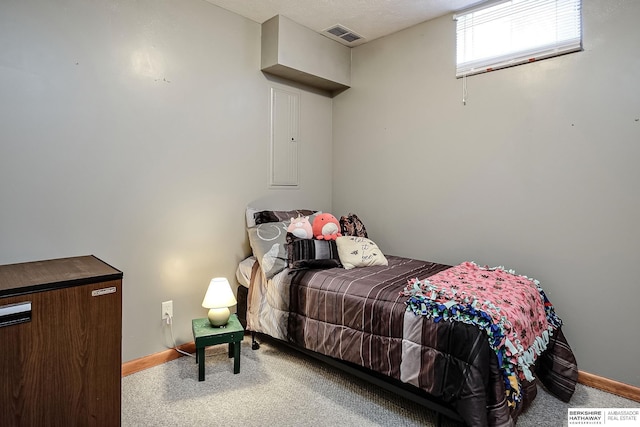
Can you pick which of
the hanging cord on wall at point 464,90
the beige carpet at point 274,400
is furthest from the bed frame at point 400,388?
the hanging cord on wall at point 464,90

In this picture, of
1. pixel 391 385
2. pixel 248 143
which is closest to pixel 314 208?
pixel 248 143

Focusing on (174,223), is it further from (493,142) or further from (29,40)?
(493,142)

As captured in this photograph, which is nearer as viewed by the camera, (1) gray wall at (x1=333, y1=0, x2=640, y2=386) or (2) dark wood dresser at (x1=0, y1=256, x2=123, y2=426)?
(2) dark wood dresser at (x1=0, y1=256, x2=123, y2=426)

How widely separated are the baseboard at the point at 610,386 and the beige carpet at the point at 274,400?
5 cm

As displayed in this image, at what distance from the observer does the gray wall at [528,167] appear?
2.10 meters

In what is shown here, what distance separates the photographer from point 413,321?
5.79 feet

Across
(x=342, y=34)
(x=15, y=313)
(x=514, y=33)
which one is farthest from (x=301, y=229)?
(x=514, y=33)

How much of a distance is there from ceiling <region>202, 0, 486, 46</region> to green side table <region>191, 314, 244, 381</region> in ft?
7.55

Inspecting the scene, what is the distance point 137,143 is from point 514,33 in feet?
8.64

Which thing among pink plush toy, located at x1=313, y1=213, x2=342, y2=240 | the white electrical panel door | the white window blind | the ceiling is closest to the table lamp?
pink plush toy, located at x1=313, y1=213, x2=342, y2=240

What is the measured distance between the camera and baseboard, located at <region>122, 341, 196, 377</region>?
2299 millimetres

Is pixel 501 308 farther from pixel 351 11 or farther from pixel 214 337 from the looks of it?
pixel 351 11

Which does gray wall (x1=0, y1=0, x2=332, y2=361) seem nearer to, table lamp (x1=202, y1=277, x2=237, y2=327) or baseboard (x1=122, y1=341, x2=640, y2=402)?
baseboard (x1=122, y1=341, x2=640, y2=402)

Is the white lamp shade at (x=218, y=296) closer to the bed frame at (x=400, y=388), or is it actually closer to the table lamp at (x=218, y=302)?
the table lamp at (x=218, y=302)
